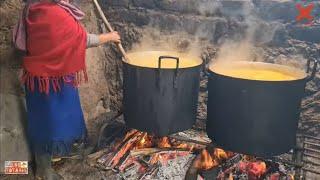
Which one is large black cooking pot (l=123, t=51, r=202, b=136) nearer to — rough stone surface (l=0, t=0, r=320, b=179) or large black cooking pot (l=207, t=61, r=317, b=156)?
large black cooking pot (l=207, t=61, r=317, b=156)

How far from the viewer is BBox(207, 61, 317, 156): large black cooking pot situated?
2652 mm

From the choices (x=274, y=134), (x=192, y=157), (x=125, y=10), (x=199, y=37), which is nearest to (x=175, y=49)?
(x=199, y=37)

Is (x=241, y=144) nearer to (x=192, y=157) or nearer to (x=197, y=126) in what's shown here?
(x=192, y=157)

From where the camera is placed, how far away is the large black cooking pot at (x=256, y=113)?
104 inches

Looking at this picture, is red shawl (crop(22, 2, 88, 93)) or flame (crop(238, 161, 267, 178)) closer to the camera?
red shawl (crop(22, 2, 88, 93))

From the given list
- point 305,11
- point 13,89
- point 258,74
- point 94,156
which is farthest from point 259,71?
point 13,89

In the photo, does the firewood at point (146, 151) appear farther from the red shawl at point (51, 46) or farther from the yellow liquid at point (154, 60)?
the red shawl at point (51, 46)

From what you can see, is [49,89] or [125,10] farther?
[125,10]

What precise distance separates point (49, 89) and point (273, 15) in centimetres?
218

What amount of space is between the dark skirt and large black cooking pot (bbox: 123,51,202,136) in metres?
0.48

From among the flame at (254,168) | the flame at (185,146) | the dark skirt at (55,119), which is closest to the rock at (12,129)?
the dark skirt at (55,119)

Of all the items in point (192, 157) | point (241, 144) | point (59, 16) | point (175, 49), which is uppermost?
point (59, 16)

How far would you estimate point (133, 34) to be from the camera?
3951 mm

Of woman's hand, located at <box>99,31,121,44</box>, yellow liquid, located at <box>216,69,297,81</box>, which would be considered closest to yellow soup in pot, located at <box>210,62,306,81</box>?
yellow liquid, located at <box>216,69,297,81</box>
